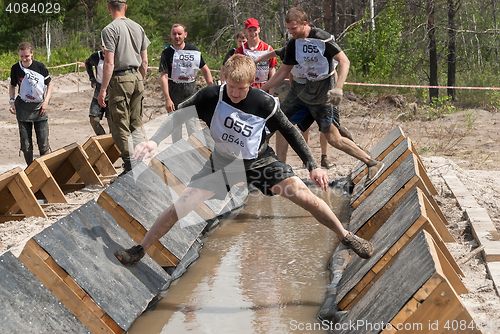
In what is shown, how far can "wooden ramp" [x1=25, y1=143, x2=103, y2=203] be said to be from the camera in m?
6.07

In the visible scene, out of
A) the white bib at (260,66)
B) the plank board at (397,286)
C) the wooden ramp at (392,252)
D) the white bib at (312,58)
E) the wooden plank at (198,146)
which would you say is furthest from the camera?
the white bib at (260,66)

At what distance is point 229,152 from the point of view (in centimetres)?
386

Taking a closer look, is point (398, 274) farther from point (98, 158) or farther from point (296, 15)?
point (98, 158)

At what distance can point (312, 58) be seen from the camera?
20.1 ft

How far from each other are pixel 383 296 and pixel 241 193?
4303mm

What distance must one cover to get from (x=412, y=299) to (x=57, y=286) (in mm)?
1957

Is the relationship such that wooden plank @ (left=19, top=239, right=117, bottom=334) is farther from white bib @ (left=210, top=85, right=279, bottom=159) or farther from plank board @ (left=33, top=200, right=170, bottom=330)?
white bib @ (left=210, top=85, right=279, bottom=159)

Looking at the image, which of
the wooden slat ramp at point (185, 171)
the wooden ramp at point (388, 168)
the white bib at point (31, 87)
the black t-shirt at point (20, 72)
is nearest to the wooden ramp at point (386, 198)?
the wooden ramp at point (388, 168)

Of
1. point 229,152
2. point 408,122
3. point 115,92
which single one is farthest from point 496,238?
point 408,122

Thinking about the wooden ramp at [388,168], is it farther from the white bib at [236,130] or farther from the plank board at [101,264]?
the plank board at [101,264]

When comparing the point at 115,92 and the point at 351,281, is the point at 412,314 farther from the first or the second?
the point at 115,92

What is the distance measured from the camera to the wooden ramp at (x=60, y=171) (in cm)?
607

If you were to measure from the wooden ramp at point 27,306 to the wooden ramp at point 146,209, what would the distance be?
123 centimetres

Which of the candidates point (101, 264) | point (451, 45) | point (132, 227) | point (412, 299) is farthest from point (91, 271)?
point (451, 45)
